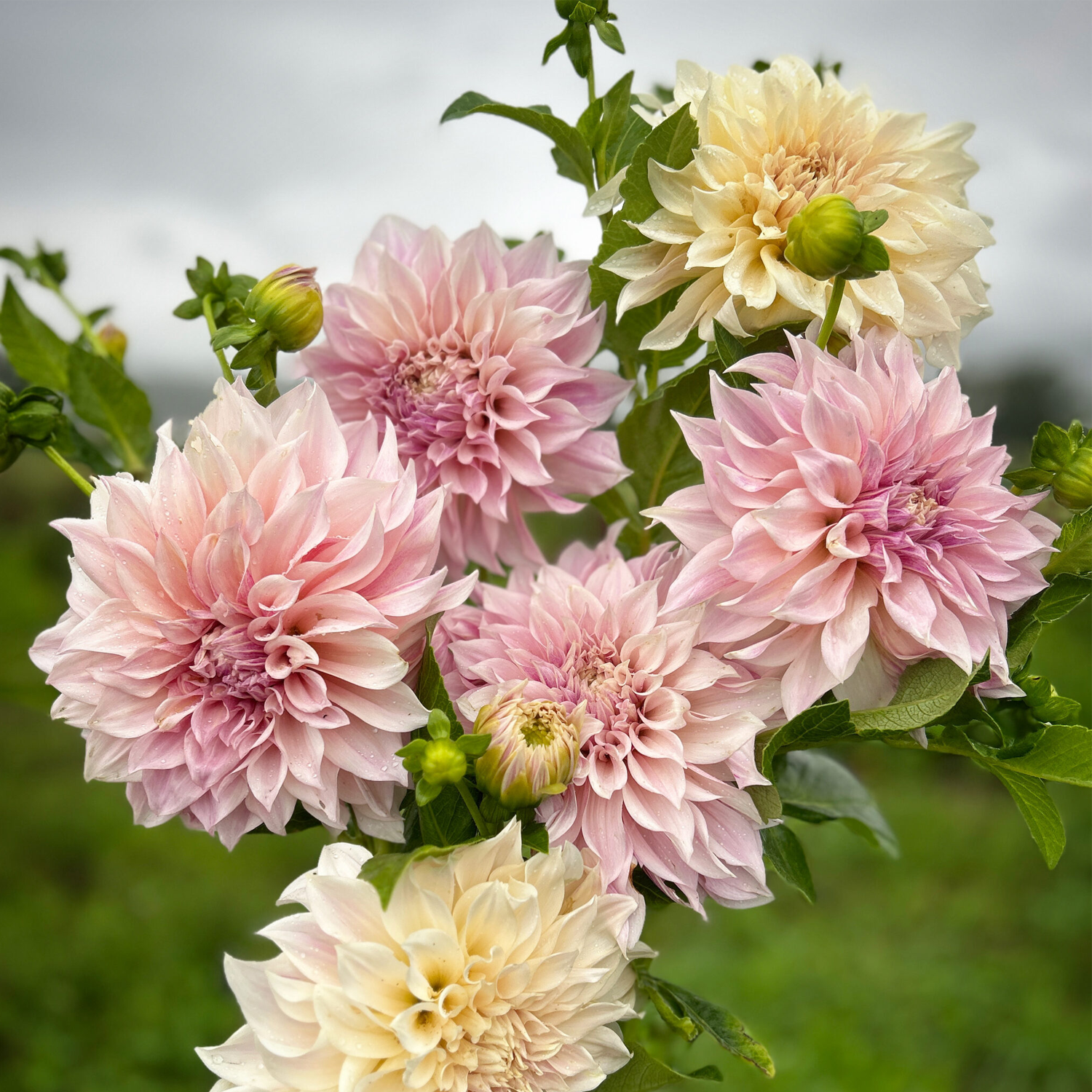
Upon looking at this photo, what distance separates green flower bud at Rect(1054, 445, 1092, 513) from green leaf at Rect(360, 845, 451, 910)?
26 cm

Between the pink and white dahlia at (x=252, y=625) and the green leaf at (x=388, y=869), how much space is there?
1.1 inches

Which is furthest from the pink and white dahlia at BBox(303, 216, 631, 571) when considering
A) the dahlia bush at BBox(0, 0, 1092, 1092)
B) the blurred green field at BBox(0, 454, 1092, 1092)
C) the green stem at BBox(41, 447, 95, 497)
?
the blurred green field at BBox(0, 454, 1092, 1092)

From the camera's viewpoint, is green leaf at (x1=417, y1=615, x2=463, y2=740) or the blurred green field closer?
green leaf at (x1=417, y1=615, x2=463, y2=740)

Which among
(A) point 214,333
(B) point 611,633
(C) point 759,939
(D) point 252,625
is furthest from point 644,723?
(C) point 759,939

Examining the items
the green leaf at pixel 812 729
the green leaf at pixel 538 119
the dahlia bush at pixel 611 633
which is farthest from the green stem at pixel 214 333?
the green leaf at pixel 812 729

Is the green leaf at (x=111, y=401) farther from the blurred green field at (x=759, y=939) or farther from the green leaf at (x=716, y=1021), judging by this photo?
the blurred green field at (x=759, y=939)

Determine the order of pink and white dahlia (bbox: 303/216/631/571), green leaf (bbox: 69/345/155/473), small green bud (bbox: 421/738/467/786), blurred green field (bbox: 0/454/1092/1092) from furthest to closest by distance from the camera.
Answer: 1. blurred green field (bbox: 0/454/1092/1092)
2. green leaf (bbox: 69/345/155/473)
3. pink and white dahlia (bbox: 303/216/631/571)
4. small green bud (bbox: 421/738/467/786)

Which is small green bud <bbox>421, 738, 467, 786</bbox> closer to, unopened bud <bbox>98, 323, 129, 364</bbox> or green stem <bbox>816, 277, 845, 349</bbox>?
green stem <bbox>816, 277, 845, 349</bbox>

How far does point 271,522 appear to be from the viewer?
364 mm

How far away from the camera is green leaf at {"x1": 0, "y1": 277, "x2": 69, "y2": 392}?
57 cm

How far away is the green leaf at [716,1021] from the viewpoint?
401mm

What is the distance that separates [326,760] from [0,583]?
181cm

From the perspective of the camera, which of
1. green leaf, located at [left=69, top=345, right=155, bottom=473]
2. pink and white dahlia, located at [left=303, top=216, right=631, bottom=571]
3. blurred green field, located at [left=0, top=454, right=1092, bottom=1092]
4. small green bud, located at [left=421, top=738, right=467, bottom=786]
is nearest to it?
small green bud, located at [left=421, top=738, right=467, bottom=786]

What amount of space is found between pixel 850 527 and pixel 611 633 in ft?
0.32
